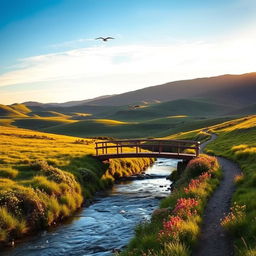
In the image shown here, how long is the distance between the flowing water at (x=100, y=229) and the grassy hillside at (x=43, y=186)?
1.06 m

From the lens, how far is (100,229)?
75.2 ft

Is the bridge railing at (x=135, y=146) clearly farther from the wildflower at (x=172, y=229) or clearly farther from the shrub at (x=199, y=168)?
the wildflower at (x=172, y=229)

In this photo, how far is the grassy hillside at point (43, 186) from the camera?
21.6 m

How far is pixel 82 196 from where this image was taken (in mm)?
30047

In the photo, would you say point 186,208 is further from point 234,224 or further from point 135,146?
point 135,146

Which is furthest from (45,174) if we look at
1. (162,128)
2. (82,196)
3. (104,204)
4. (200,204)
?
(162,128)

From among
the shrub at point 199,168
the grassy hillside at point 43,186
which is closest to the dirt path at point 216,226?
the shrub at point 199,168

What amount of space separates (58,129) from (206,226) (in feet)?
522

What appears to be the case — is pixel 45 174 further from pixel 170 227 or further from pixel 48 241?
pixel 170 227

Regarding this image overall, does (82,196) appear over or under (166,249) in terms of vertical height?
under

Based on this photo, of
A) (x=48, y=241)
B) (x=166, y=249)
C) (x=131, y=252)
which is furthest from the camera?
(x=48, y=241)

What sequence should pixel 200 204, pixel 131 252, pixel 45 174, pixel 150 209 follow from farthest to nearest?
pixel 45 174 → pixel 150 209 → pixel 200 204 → pixel 131 252

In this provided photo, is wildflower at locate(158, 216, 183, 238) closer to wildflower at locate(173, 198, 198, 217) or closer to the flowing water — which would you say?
wildflower at locate(173, 198, 198, 217)

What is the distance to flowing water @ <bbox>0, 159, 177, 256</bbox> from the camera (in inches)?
749
